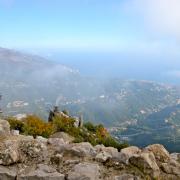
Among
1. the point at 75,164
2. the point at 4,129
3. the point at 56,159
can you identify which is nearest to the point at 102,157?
the point at 75,164

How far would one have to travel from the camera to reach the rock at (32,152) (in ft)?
55.6

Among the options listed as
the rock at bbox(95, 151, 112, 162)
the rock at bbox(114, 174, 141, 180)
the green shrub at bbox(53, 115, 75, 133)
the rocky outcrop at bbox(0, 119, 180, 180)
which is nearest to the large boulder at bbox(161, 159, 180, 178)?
the rocky outcrop at bbox(0, 119, 180, 180)

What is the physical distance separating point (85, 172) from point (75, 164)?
1205mm

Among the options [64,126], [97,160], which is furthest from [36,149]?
[64,126]

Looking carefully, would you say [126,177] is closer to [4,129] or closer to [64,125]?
[4,129]

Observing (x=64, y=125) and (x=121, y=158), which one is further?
(x=64, y=125)

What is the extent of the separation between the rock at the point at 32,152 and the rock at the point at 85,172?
1.91 meters

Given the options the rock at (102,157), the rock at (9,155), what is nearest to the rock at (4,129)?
the rock at (9,155)

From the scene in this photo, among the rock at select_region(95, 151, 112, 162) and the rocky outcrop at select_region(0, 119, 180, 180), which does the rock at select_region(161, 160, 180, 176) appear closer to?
the rocky outcrop at select_region(0, 119, 180, 180)

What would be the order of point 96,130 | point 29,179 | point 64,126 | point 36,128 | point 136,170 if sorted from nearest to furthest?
point 29,179, point 136,170, point 36,128, point 64,126, point 96,130

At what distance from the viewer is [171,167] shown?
17688 millimetres

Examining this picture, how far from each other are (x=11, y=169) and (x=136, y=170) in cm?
539

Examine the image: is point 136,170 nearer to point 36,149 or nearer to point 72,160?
point 72,160

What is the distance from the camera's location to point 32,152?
17.2 metres
